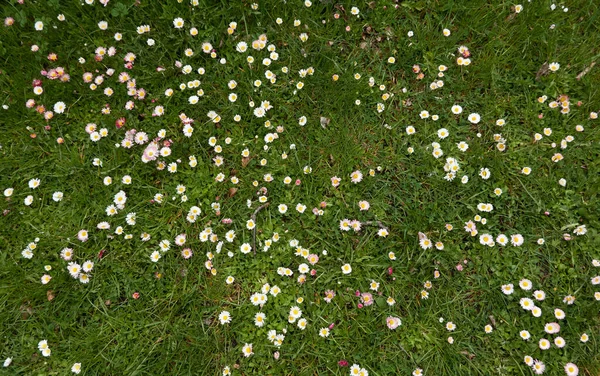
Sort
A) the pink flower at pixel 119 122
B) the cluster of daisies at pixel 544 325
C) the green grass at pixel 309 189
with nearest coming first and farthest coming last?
the cluster of daisies at pixel 544 325, the green grass at pixel 309 189, the pink flower at pixel 119 122

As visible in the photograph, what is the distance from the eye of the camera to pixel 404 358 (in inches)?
102

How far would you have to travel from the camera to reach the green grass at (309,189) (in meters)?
2.63

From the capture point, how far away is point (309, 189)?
2.94 m

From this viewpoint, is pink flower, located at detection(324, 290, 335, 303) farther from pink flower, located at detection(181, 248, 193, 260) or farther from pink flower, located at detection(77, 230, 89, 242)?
pink flower, located at detection(77, 230, 89, 242)

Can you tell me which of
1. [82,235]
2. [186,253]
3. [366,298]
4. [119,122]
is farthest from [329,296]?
[119,122]

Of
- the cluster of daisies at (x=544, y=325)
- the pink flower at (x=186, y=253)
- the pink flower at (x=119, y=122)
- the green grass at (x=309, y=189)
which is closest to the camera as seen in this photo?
the cluster of daisies at (x=544, y=325)

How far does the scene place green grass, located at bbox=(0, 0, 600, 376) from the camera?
263cm

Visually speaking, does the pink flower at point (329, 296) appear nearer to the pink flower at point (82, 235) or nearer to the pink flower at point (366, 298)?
the pink flower at point (366, 298)

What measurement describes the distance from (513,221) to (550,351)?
2.71ft

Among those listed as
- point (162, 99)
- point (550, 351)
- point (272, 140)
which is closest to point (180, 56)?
point (162, 99)

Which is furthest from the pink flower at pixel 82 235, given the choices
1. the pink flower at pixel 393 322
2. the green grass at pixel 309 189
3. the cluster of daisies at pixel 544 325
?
the cluster of daisies at pixel 544 325

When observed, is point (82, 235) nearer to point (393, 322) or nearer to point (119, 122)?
point (119, 122)

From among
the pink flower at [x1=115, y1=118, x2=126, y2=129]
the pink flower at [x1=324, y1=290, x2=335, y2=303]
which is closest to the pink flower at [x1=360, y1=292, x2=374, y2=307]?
the pink flower at [x1=324, y1=290, x2=335, y2=303]

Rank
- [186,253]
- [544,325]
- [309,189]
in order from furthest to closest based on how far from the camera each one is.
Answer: [309,189], [186,253], [544,325]
